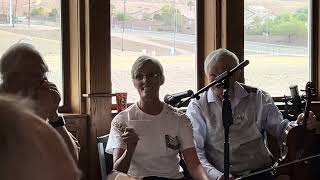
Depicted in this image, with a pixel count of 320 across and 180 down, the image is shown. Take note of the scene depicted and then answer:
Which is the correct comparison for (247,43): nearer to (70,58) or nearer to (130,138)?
(70,58)

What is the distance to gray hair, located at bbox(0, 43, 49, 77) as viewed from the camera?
1997mm

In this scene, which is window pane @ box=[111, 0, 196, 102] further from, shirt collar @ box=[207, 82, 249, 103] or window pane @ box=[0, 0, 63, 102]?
shirt collar @ box=[207, 82, 249, 103]

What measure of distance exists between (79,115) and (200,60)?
1057 millimetres

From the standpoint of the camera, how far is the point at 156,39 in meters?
3.69

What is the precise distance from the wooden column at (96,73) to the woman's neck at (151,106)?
51 cm

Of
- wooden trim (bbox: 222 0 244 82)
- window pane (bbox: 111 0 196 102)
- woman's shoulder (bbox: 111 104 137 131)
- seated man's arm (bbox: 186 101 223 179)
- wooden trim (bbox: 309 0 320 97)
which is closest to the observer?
woman's shoulder (bbox: 111 104 137 131)

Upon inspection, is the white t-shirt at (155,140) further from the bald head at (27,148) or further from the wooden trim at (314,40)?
the bald head at (27,148)

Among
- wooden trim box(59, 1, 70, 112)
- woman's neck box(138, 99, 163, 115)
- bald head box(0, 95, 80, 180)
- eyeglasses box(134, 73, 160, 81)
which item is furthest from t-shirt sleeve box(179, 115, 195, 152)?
bald head box(0, 95, 80, 180)

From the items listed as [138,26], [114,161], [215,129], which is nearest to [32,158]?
[114,161]

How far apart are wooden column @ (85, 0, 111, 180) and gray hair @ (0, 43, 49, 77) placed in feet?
3.80

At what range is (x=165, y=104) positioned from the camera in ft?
9.36

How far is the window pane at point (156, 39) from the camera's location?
354 centimetres

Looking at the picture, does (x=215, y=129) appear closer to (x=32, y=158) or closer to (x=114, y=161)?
(x=114, y=161)

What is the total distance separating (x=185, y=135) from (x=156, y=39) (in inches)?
41.5
